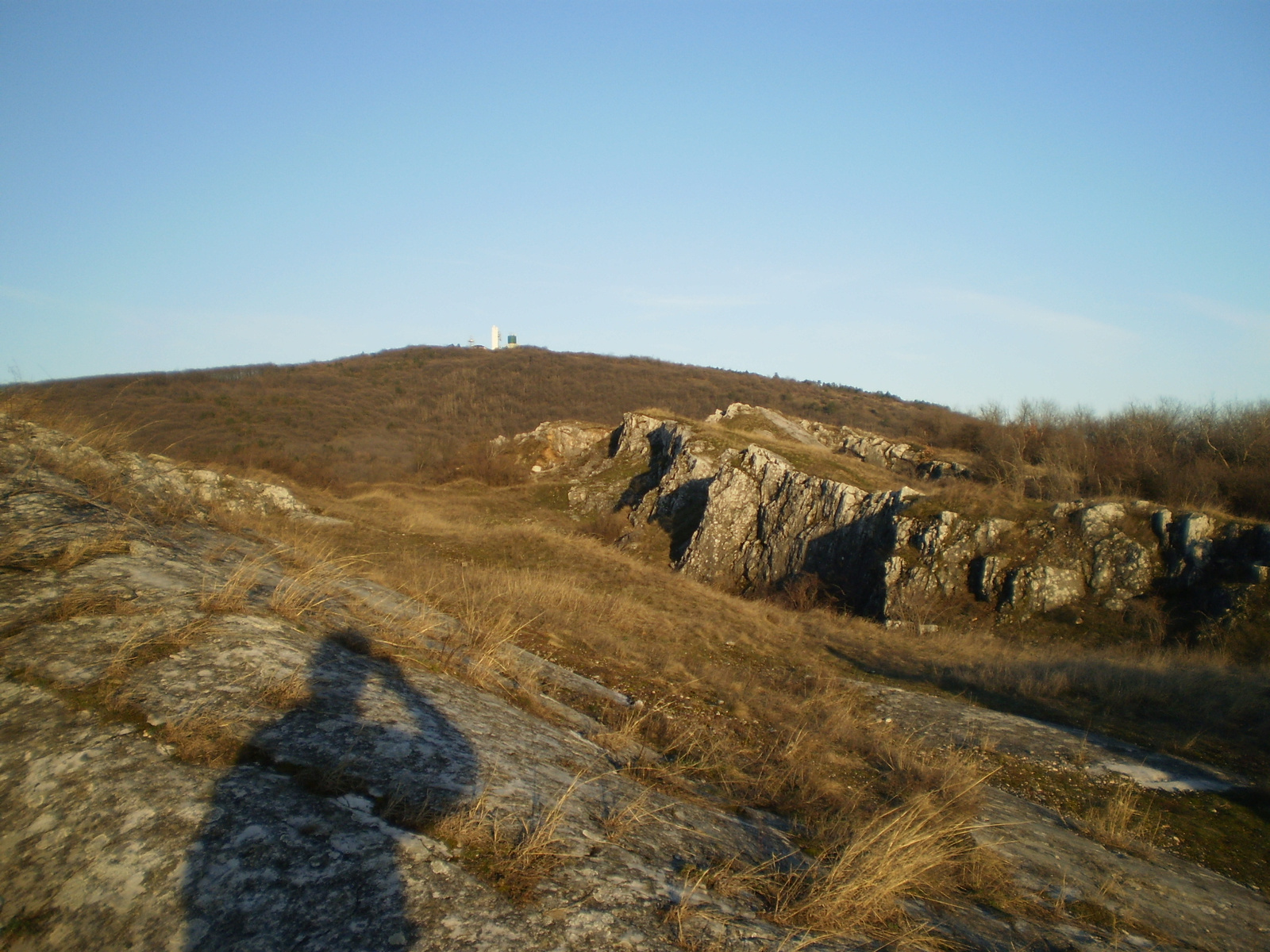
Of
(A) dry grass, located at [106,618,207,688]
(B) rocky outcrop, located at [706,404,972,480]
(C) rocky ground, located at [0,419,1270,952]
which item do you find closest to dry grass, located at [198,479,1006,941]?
(C) rocky ground, located at [0,419,1270,952]

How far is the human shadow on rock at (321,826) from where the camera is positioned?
1854 millimetres

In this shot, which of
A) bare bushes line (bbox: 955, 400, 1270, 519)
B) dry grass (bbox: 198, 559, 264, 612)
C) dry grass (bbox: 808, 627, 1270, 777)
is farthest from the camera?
bare bushes line (bbox: 955, 400, 1270, 519)

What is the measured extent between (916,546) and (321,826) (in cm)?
1607

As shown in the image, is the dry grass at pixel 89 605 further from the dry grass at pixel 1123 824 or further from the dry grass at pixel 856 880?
the dry grass at pixel 1123 824

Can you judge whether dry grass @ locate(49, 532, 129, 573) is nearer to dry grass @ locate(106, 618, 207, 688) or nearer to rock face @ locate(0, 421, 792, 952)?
rock face @ locate(0, 421, 792, 952)

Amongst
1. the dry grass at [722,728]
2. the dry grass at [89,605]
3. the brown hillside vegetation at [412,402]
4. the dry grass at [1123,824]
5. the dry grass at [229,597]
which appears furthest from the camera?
the brown hillside vegetation at [412,402]

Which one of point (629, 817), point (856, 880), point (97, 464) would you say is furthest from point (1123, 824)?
point (97, 464)

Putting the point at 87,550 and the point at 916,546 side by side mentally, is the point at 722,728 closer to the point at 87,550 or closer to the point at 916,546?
the point at 87,550

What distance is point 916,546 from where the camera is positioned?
1622 centimetres

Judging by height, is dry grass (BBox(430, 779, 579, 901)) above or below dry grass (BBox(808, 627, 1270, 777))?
above

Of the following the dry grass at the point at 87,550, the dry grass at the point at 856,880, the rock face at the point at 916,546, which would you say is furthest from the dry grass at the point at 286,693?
the rock face at the point at 916,546

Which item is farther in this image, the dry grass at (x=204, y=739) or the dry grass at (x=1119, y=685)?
the dry grass at (x=1119, y=685)

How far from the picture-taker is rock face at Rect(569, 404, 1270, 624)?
1413cm

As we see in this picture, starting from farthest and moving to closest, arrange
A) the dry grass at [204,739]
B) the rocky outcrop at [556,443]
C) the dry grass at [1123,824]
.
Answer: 1. the rocky outcrop at [556,443]
2. the dry grass at [1123,824]
3. the dry grass at [204,739]
